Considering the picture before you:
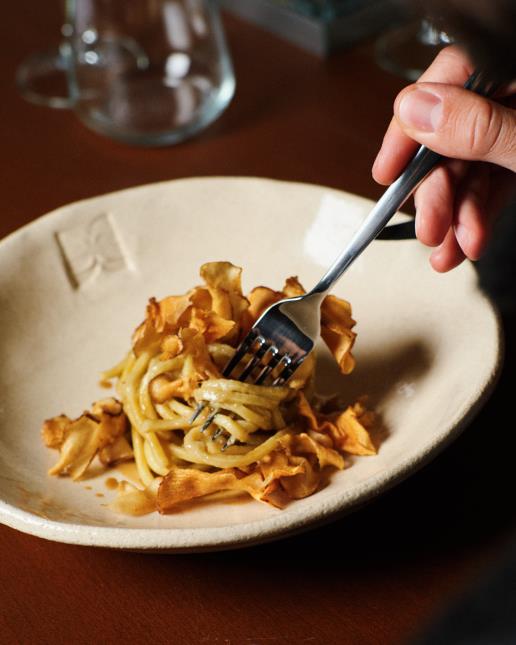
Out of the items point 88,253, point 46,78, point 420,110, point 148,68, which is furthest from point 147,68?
point 420,110

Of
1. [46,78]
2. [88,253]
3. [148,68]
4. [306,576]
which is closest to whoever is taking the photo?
[306,576]

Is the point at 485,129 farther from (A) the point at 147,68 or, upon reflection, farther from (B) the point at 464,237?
(A) the point at 147,68

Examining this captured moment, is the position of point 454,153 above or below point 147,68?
above

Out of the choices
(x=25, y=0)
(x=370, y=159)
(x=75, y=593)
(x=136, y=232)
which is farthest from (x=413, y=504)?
(x=25, y=0)

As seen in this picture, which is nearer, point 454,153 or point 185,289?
point 454,153

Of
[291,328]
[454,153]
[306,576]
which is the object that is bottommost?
[306,576]

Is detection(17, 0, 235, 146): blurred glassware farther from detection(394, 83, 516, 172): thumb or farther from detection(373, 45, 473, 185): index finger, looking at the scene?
detection(394, 83, 516, 172): thumb

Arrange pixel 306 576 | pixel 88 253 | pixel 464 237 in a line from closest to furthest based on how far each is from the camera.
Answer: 1. pixel 306 576
2. pixel 464 237
3. pixel 88 253

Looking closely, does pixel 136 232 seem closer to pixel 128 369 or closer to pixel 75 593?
pixel 128 369
